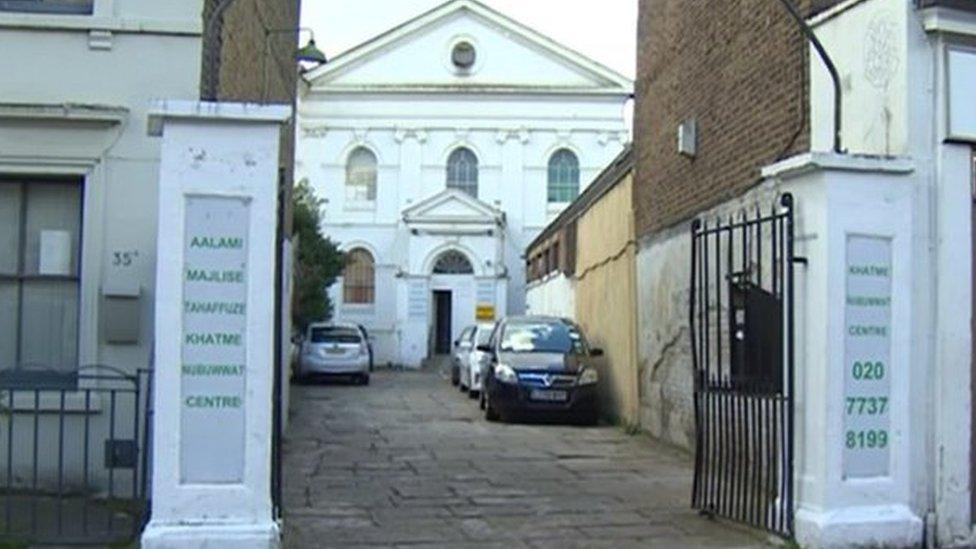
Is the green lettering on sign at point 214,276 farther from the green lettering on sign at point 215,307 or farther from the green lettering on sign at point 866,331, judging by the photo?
the green lettering on sign at point 866,331

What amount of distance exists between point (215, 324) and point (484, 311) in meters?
37.0

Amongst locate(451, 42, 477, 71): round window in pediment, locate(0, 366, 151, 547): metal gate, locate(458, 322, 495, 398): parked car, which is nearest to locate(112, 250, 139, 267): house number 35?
locate(0, 366, 151, 547): metal gate

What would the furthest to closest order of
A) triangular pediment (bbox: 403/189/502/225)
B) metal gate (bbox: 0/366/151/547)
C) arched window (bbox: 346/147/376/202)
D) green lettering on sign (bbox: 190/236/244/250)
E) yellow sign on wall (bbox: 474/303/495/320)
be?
arched window (bbox: 346/147/376/202), triangular pediment (bbox: 403/189/502/225), yellow sign on wall (bbox: 474/303/495/320), metal gate (bbox: 0/366/151/547), green lettering on sign (bbox: 190/236/244/250)

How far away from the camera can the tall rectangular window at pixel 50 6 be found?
394 inches

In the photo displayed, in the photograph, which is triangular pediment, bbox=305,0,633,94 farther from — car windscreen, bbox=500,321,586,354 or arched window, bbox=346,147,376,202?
car windscreen, bbox=500,321,586,354

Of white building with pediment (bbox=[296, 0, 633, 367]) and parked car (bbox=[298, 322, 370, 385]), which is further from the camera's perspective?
white building with pediment (bbox=[296, 0, 633, 367])

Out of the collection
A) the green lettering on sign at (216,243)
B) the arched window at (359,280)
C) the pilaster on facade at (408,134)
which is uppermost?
the pilaster on facade at (408,134)

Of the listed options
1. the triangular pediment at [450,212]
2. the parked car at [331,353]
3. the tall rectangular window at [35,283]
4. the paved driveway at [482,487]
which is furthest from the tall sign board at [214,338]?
the triangular pediment at [450,212]

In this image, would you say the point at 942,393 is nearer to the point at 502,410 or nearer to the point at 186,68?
the point at 186,68

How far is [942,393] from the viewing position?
8406mm

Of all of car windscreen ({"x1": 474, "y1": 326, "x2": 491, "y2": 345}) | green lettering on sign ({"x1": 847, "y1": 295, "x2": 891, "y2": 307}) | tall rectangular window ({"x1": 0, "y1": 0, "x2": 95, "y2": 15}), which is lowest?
car windscreen ({"x1": 474, "y1": 326, "x2": 491, "y2": 345})

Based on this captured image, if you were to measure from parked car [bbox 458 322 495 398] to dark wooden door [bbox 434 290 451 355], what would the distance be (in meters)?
16.8

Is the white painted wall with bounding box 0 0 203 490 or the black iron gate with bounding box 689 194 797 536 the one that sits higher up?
the white painted wall with bounding box 0 0 203 490

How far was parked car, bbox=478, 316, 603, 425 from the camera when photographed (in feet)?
61.8
